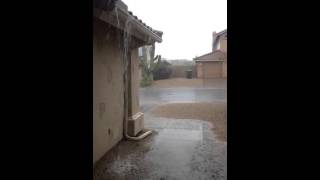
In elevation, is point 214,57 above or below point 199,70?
above

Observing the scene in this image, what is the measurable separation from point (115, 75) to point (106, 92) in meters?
0.70

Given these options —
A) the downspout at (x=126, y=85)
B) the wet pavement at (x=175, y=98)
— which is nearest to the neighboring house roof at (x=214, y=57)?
the wet pavement at (x=175, y=98)

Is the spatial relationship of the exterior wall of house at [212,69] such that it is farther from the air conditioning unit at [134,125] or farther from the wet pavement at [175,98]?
the air conditioning unit at [134,125]

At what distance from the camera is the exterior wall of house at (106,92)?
516 cm

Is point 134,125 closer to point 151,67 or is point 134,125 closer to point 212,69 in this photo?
point 151,67

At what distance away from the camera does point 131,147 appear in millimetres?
6148

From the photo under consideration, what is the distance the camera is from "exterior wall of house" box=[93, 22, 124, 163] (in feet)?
16.9

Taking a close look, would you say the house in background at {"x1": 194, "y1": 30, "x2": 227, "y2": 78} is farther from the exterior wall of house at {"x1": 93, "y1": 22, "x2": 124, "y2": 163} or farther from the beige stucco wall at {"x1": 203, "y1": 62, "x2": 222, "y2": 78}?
the exterior wall of house at {"x1": 93, "y1": 22, "x2": 124, "y2": 163}

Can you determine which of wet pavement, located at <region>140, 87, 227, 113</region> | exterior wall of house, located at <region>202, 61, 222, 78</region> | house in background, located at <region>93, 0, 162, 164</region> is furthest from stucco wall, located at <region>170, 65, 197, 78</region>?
house in background, located at <region>93, 0, 162, 164</region>

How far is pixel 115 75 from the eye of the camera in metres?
6.25

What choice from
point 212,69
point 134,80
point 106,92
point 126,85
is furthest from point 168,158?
point 212,69
